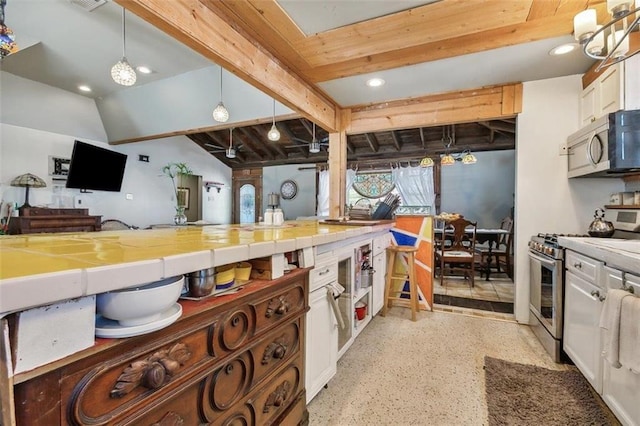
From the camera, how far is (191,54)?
3445 millimetres

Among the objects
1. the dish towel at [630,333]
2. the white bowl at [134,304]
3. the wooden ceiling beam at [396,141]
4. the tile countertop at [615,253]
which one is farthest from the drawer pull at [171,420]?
the wooden ceiling beam at [396,141]

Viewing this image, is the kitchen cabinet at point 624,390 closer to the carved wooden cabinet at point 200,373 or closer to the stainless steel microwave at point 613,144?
the stainless steel microwave at point 613,144

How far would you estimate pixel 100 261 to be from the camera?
66 centimetres

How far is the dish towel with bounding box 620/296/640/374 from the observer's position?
1198 mm

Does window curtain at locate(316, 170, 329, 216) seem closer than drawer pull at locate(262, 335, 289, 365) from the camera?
No

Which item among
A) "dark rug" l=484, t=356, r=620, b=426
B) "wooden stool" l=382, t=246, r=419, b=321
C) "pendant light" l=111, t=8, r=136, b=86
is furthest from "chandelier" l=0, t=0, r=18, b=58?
"dark rug" l=484, t=356, r=620, b=426

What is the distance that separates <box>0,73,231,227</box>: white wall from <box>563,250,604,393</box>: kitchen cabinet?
647 cm

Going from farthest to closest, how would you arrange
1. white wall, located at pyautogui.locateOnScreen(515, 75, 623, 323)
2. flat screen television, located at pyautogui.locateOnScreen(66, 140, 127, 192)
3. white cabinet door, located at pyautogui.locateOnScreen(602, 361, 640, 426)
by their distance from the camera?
flat screen television, located at pyautogui.locateOnScreen(66, 140, 127, 192) → white wall, located at pyautogui.locateOnScreen(515, 75, 623, 323) → white cabinet door, located at pyautogui.locateOnScreen(602, 361, 640, 426)

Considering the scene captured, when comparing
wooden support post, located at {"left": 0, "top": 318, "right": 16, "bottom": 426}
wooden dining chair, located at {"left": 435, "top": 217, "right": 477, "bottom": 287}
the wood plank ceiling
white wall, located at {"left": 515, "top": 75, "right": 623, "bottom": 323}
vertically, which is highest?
the wood plank ceiling

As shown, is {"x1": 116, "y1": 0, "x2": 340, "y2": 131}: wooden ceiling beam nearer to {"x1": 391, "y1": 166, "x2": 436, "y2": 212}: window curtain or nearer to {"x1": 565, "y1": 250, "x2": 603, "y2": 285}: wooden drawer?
{"x1": 565, "y1": 250, "x2": 603, "y2": 285}: wooden drawer

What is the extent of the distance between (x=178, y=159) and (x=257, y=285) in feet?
21.5

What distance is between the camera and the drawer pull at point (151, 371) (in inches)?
25.4

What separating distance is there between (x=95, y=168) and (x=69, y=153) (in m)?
0.41

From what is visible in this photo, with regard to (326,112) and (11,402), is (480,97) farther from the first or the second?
(11,402)
